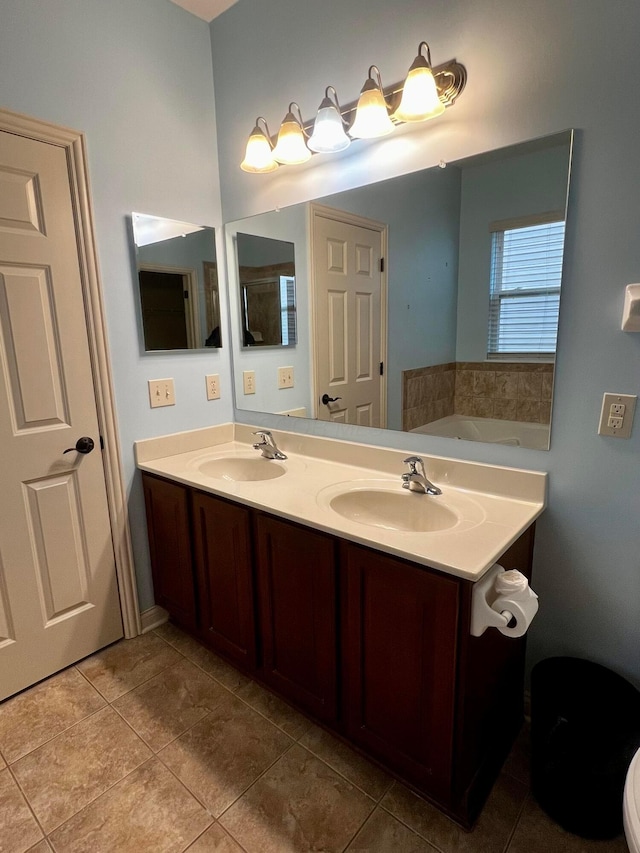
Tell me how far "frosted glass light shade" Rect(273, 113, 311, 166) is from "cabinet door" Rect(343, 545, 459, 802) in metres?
1.44

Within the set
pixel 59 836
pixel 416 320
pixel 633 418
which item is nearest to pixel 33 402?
pixel 59 836

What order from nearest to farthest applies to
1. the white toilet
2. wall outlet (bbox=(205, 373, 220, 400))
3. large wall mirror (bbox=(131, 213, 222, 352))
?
the white toilet, large wall mirror (bbox=(131, 213, 222, 352)), wall outlet (bbox=(205, 373, 220, 400))

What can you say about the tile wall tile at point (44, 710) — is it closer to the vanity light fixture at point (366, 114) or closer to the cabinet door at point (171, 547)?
the cabinet door at point (171, 547)

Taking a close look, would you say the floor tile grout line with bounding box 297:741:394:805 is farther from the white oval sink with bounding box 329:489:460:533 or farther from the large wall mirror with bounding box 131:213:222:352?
the large wall mirror with bounding box 131:213:222:352

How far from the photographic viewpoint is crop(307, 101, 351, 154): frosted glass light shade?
153 centimetres

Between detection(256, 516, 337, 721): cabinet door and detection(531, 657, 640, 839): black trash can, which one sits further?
detection(256, 516, 337, 721): cabinet door

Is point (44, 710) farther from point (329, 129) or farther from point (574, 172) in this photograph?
point (574, 172)

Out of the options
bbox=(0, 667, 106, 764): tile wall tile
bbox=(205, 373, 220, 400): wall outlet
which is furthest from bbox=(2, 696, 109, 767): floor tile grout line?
bbox=(205, 373, 220, 400): wall outlet

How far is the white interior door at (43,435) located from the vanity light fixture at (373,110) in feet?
3.53

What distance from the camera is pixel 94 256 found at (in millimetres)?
1741

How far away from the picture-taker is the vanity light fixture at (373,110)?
4.67 feet

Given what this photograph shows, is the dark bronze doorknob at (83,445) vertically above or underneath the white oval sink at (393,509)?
above

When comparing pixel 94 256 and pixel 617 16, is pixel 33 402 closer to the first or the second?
pixel 94 256

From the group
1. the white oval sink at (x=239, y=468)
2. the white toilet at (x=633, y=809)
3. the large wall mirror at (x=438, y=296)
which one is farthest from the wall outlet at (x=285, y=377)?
the white toilet at (x=633, y=809)
